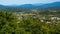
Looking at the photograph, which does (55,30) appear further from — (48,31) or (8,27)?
(8,27)

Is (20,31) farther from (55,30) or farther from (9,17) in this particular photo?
(55,30)

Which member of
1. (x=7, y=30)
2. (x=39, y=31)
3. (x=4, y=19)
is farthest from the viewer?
(x=39, y=31)

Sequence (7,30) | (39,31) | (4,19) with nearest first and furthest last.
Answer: (7,30) → (4,19) → (39,31)

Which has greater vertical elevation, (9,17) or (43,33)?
(9,17)

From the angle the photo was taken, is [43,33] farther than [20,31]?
Yes

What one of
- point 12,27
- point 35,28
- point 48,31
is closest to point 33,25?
point 35,28

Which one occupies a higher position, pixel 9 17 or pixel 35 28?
pixel 9 17

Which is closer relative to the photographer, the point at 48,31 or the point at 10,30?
the point at 10,30

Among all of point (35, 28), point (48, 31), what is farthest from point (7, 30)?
point (48, 31)
